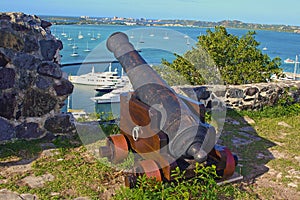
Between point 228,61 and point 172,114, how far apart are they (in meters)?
5.60

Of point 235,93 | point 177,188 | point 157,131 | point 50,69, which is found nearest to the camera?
point 177,188

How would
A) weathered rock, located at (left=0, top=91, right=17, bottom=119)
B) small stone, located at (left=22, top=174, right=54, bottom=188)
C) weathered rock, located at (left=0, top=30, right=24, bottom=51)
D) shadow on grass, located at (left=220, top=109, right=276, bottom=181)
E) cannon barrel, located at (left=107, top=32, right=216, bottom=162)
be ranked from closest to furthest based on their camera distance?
cannon barrel, located at (left=107, top=32, right=216, bottom=162) → small stone, located at (left=22, top=174, right=54, bottom=188) → shadow on grass, located at (left=220, top=109, right=276, bottom=181) → weathered rock, located at (left=0, top=30, right=24, bottom=51) → weathered rock, located at (left=0, top=91, right=17, bottom=119)

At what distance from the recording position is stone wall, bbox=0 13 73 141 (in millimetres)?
4121

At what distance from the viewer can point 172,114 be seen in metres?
3.00

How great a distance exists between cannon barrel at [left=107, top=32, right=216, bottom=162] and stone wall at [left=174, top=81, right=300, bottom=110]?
235 centimetres

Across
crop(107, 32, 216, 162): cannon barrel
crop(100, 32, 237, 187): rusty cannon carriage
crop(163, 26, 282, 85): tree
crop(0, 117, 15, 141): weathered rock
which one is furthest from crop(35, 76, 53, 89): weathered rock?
crop(163, 26, 282, 85): tree

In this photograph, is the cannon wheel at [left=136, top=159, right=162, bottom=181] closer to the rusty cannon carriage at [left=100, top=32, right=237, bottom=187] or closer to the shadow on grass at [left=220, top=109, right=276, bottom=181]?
the rusty cannon carriage at [left=100, top=32, right=237, bottom=187]

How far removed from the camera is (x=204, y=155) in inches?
111

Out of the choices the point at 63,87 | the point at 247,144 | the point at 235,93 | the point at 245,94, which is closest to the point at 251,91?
the point at 245,94

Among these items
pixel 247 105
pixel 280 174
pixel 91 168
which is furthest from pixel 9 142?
pixel 247 105

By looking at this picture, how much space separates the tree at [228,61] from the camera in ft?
26.0

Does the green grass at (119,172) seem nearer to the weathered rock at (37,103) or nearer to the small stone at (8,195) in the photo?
the small stone at (8,195)

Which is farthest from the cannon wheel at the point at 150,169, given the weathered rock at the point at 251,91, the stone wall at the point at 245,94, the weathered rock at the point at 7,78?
the weathered rock at the point at 251,91

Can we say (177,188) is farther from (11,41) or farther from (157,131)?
(11,41)
